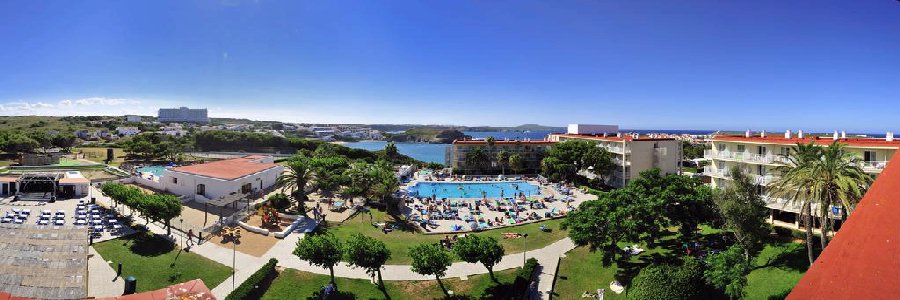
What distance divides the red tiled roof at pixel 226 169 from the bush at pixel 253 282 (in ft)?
65.1

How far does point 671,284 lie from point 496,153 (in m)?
51.0

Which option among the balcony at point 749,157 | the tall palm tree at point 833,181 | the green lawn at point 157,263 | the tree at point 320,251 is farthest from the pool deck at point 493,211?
the tall palm tree at point 833,181

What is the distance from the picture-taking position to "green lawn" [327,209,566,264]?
1270 inches

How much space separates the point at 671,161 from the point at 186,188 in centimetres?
5690

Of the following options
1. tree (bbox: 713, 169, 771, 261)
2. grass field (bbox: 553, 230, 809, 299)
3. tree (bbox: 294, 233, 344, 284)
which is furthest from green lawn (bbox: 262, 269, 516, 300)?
tree (bbox: 713, 169, 771, 261)

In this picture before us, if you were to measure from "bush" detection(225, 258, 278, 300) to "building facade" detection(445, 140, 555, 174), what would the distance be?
4484cm

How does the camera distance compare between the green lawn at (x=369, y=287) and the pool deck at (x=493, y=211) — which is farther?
the pool deck at (x=493, y=211)

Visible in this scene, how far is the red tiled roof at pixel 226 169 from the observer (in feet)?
143

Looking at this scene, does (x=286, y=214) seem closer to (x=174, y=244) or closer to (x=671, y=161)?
(x=174, y=244)

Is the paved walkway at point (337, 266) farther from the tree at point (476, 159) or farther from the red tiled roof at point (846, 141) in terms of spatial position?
the tree at point (476, 159)

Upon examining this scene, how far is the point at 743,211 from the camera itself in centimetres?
2452

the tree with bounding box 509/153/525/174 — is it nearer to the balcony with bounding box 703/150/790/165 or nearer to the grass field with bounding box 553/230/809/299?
the balcony with bounding box 703/150/790/165

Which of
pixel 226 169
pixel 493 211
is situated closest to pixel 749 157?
pixel 493 211

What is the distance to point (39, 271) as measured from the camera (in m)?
14.5
